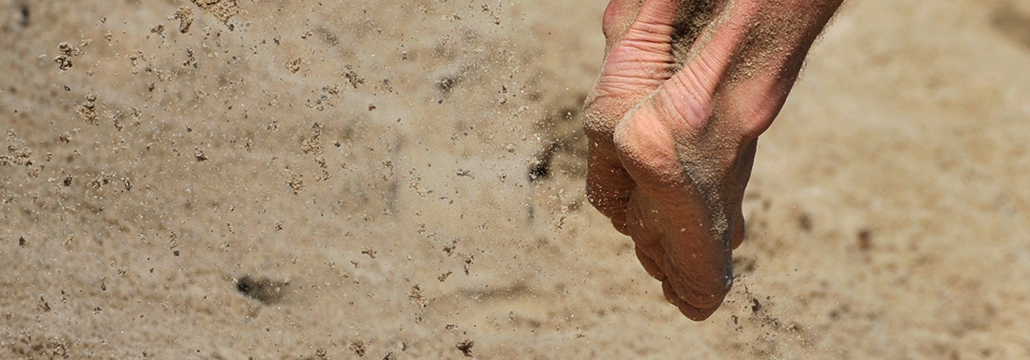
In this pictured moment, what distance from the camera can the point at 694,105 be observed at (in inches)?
48.1

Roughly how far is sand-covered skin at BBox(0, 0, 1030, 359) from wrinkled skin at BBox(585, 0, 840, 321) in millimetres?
509

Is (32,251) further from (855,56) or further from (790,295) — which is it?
(855,56)

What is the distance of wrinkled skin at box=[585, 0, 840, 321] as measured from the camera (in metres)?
1.22

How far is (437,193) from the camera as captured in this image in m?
1.93

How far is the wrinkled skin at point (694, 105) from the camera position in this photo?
1.22 m

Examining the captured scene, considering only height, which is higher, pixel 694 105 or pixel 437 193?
pixel 694 105

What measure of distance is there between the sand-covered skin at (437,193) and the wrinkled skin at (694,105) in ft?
1.67

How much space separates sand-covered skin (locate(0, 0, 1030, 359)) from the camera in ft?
6.18

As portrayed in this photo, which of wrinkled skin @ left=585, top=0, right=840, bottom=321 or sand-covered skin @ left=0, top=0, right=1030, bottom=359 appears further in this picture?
sand-covered skin @ left=0, top=0, right=1030, bottom=359

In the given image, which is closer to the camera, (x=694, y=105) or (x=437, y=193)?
(x=694, y=105)

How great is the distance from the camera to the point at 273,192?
1.91 meters

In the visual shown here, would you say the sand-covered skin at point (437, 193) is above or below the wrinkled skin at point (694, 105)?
below

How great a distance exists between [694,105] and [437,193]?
2.67ft

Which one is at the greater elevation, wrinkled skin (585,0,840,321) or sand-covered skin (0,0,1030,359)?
wrinkled skin (585,0,840,321)
